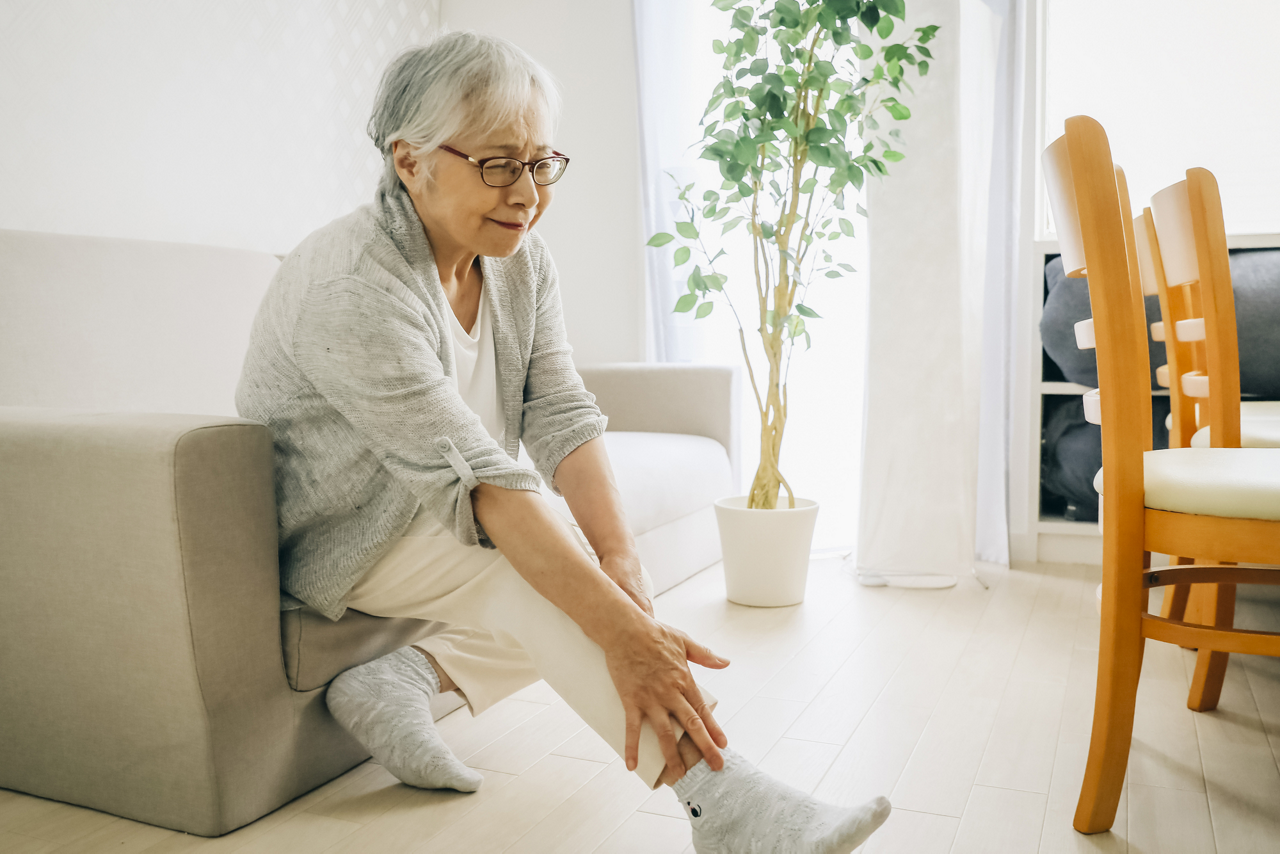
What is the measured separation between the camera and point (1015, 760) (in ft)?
4.50

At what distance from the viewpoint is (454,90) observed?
1.09m

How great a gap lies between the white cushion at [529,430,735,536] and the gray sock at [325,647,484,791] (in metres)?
0.58

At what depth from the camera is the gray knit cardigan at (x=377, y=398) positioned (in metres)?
1.05

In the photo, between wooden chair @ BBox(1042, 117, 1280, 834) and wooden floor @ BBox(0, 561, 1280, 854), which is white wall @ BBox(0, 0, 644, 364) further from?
wooden chair @ BBox(1042, 117, 1280, 834)

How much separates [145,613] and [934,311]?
2.00 meters

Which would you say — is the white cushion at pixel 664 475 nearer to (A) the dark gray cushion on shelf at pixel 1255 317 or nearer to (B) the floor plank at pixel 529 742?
(B) the floor plank at pixel 529 742

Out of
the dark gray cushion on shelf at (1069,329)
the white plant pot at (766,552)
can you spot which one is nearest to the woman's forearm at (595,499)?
the white plant pot at (766,552)

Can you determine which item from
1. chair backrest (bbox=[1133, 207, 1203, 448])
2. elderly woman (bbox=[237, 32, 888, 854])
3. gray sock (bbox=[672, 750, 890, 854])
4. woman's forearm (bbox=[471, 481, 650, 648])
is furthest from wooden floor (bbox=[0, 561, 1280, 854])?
chair backrest (bbox=[1133, 207, 1203, 448])

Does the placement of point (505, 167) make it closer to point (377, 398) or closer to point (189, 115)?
point (377, 398)

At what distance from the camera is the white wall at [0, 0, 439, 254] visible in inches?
72.0

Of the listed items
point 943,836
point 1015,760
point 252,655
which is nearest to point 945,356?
point 1015,760

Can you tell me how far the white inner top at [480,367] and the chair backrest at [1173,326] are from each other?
1.17 metres

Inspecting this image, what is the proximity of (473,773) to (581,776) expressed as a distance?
0.16 m

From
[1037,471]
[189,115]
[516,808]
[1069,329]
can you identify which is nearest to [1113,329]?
[516,808]
